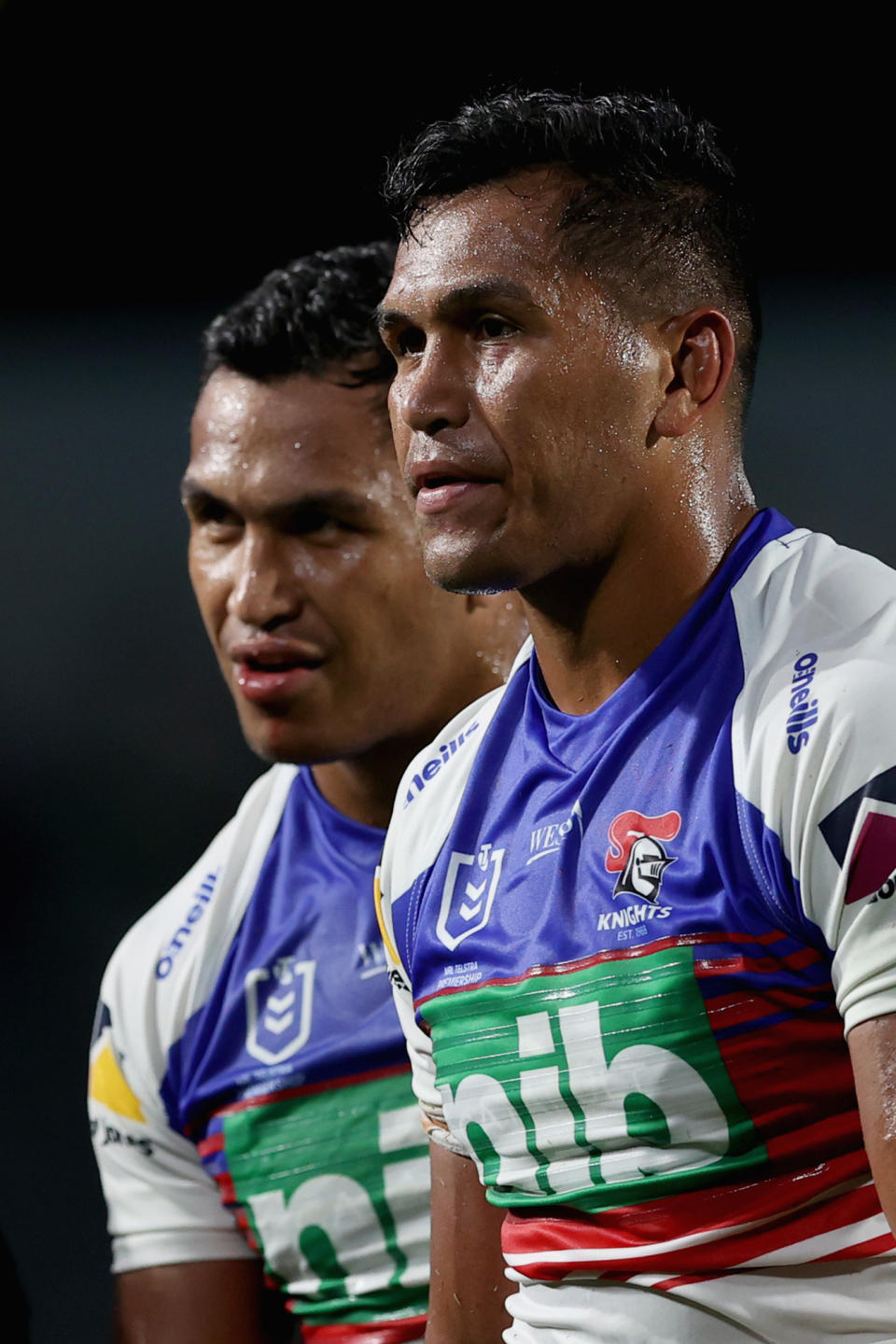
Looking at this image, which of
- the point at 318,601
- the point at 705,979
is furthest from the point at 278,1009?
the point at 705,979

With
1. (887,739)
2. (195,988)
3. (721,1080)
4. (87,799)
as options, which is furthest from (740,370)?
(87,799)

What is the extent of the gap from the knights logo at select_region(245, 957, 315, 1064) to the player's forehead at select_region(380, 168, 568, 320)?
899 mm

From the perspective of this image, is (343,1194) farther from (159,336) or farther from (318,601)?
(159,336)

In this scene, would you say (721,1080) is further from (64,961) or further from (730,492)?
(64,961)

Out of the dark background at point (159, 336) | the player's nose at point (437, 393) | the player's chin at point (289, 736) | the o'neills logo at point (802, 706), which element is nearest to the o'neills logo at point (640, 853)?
the o'neills logo at point (802, 706)

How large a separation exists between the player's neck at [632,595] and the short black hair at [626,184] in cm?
16

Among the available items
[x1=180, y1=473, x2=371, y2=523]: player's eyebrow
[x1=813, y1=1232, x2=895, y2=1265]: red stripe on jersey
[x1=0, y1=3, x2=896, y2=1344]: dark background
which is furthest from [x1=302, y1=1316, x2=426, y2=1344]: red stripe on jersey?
[x1=0, y1=3, x2=896, y2=1344]: dark background

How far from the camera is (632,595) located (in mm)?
1347

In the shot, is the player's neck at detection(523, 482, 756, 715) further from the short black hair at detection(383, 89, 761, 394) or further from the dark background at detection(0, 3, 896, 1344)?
the dark background at detection(0, 3, 896, 1344)

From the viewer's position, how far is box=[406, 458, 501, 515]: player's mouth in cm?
130

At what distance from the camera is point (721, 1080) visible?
3.92 ft

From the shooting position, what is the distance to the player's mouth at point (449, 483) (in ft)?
4.28

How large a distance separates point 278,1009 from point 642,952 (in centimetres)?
84

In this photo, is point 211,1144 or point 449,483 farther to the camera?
point 211,1144
